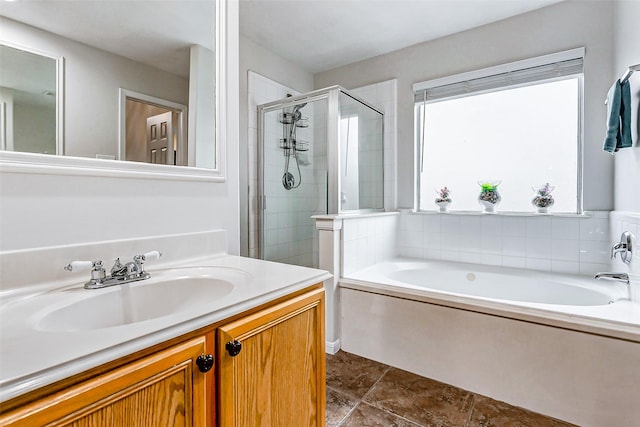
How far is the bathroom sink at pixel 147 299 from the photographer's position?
0.79 m

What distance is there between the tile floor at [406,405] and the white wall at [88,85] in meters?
1.60

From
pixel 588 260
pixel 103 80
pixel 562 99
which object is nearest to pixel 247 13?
pixel 103 80

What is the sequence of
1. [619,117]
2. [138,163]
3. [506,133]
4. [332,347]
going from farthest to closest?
[506,133]
[332,347]
[619,117]
[138,163]

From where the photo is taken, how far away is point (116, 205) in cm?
105

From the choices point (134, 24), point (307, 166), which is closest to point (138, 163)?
point (134, 24)

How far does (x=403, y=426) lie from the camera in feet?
4.96

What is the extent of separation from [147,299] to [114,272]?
0.13m

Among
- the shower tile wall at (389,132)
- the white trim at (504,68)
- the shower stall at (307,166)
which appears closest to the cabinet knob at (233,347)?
the shower stall at (307,166)

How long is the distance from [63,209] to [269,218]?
1.92m

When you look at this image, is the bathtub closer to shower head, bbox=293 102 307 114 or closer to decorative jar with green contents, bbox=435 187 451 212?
decorative jar with green contents, bbox=435 187 451 212

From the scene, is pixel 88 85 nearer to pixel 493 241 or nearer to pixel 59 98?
pixel 59 98

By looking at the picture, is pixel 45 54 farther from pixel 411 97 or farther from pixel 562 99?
pixel 562 99

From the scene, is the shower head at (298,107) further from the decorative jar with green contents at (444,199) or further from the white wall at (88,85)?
the white wall at (88,85)

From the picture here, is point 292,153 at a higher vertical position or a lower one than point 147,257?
higher
